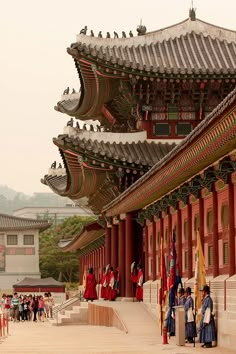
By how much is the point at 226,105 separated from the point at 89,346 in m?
7.12

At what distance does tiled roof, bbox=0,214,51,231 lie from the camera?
4953 inches

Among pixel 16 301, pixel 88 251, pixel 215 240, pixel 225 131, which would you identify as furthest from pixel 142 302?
pixel 88 251

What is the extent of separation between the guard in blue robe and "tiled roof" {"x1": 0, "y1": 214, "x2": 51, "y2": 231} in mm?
102273

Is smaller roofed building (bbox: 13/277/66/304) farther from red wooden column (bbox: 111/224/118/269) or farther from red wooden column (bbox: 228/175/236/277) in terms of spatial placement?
red wooden column (bbox: 228/175/236/277)

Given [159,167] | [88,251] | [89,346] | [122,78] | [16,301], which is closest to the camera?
[89,346]

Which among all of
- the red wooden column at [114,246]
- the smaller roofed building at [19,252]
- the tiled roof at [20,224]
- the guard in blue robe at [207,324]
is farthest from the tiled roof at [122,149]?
the tiled roof at [20,224]

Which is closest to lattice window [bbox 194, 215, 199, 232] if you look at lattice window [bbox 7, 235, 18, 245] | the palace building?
the palace building

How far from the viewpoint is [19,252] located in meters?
125

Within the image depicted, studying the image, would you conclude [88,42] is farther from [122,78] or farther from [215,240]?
[215,240]

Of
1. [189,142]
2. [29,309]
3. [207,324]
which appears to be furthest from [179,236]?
[29,309]

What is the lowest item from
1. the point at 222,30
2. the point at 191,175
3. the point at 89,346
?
the point at 89,346

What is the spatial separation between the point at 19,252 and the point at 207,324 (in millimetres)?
103334

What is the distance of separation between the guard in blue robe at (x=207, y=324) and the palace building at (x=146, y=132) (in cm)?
369

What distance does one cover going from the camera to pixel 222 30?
45.5 metres
